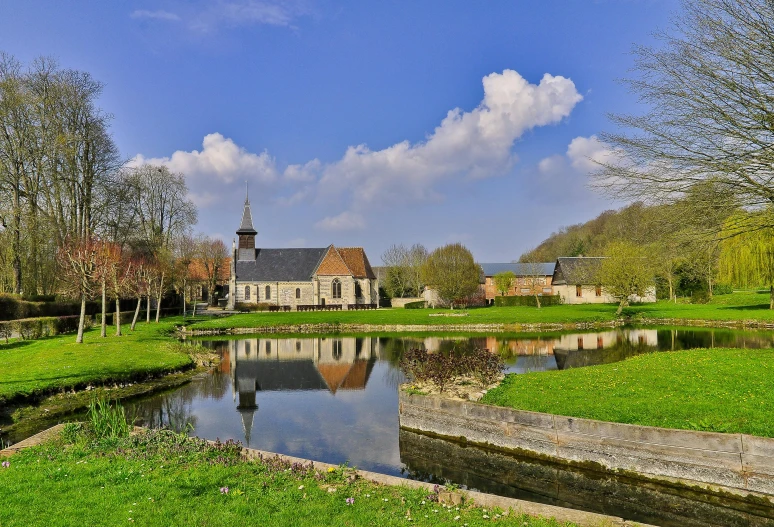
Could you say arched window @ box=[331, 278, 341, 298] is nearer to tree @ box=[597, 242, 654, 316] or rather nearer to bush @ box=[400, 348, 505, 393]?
tree @ box=[597, 242, 654, 316]

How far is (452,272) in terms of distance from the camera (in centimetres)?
5003

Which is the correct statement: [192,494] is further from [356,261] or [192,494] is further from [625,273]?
[356,261]

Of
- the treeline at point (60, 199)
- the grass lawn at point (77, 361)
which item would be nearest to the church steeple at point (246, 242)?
the treeline at point (60, 199)

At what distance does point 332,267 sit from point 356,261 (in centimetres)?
377

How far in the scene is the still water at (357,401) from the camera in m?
8.80

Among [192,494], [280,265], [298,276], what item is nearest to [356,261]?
[298,276]

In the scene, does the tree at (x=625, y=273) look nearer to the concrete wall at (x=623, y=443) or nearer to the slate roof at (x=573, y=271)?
the slate roof at (x=573, y=271)

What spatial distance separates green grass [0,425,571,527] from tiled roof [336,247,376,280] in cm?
5043

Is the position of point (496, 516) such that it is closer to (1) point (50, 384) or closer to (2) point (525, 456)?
(2) point (525, 456)

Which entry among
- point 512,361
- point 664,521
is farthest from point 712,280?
point 664,521

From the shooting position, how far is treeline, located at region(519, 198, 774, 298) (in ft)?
34.1

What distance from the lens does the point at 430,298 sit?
62469 mm

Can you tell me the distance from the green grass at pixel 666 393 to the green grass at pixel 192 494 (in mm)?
4868

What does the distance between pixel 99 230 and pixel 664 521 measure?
38.1 m
